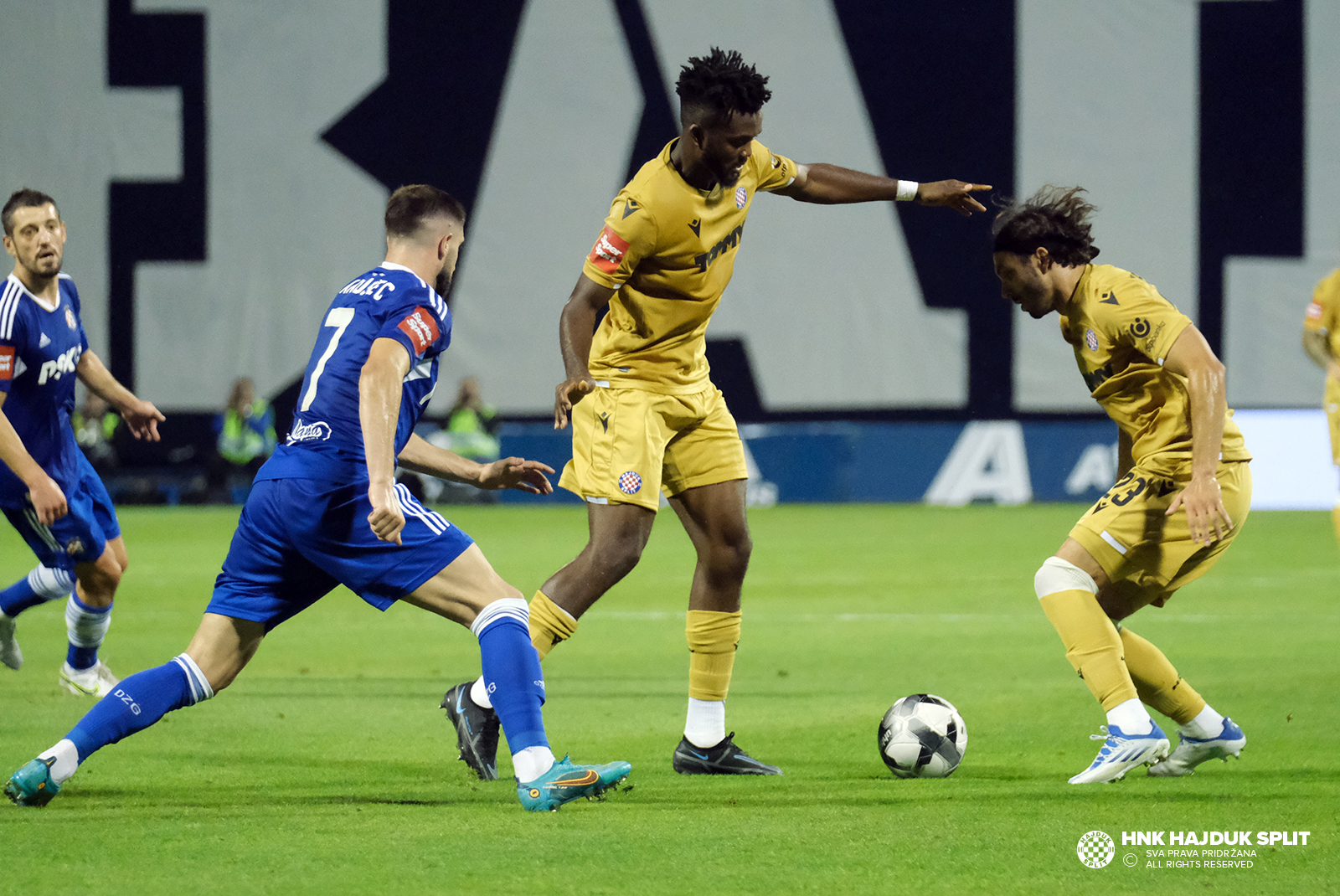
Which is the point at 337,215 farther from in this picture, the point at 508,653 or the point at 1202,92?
the point at 508,653

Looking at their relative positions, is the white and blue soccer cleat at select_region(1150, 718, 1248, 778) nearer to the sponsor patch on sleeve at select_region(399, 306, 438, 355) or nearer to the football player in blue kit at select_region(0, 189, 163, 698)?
the sponsor patch on sleeve at select_region(399, 306, 438, 355)

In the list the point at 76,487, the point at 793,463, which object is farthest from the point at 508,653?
the point at 793,463

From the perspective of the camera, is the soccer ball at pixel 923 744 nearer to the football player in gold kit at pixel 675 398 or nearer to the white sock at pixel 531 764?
the football player in gold kit at pixel 675 398

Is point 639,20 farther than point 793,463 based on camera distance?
Yes

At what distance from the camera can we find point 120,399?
20.6ft

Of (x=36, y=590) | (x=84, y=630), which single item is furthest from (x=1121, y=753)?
(x=36, y=590)

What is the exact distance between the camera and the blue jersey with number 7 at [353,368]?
4090 mm

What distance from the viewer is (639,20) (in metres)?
21.9

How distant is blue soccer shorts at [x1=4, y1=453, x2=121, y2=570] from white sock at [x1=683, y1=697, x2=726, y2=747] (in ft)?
8.91

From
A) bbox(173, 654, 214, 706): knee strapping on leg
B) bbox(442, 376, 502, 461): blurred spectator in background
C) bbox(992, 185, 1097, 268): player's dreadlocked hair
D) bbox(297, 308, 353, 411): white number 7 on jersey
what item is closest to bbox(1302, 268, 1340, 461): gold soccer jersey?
bbox(992, 185, 1097, 268): player's dreadlocked hair

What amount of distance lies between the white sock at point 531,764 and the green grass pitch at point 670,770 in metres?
0.13

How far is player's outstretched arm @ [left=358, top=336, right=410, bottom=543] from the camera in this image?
151 inches

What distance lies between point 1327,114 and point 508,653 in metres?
21.1

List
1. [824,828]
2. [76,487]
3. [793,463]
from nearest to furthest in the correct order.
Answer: [824,828] → [76,487] → [793,463]
